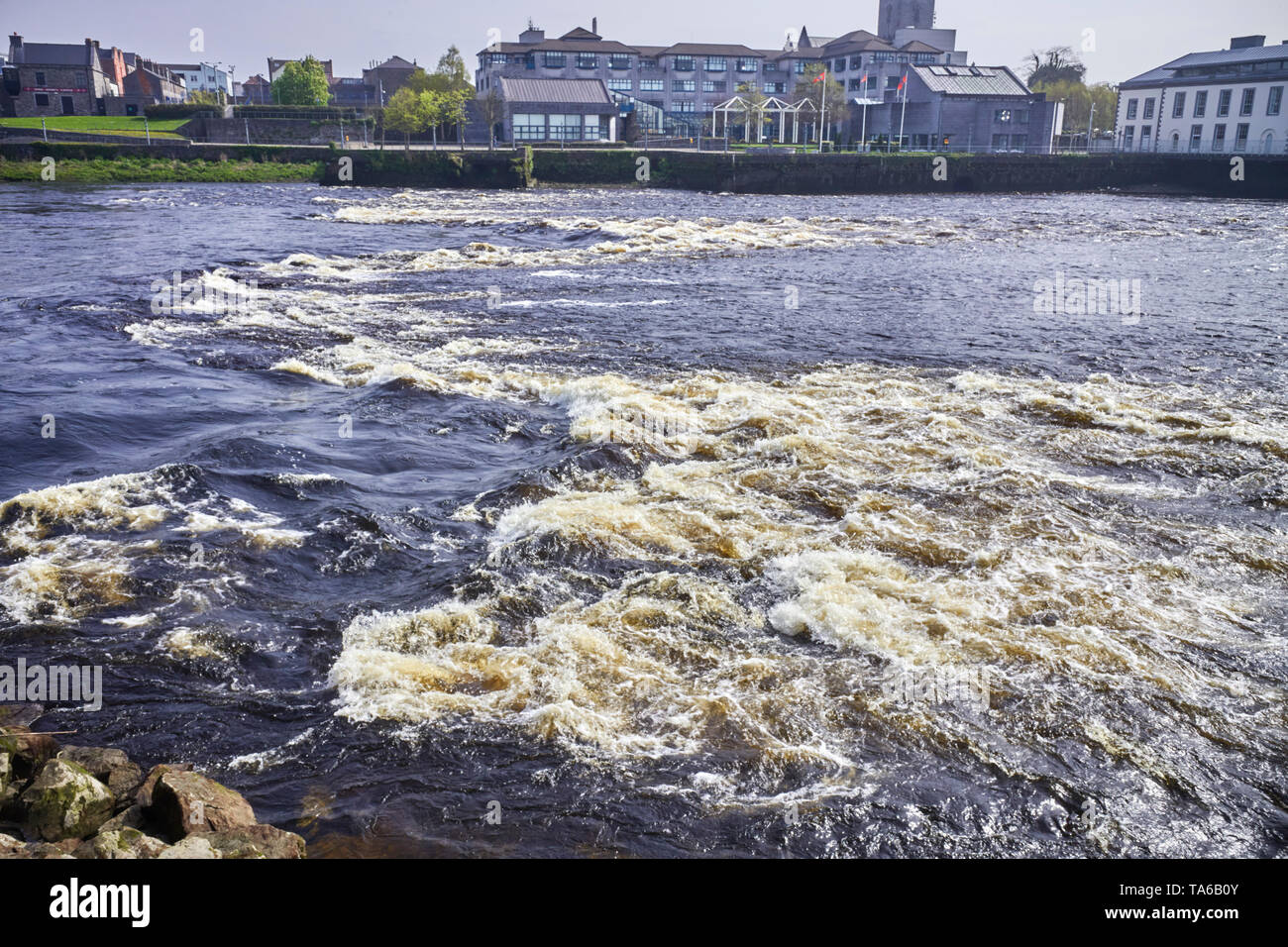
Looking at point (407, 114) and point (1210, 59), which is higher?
point (1210, 59)

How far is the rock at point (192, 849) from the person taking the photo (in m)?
4.34

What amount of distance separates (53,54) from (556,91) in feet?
156

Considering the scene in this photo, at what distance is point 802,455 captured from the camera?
12.2 meters

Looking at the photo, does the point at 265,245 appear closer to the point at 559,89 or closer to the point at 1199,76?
the point at 559,89

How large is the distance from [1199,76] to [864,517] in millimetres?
99594

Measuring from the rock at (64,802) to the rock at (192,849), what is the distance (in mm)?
795

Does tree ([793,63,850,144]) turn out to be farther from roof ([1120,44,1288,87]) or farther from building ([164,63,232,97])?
building ([164,63,232,97])

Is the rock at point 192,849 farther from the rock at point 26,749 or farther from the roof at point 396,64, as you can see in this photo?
the roof at point 396,64

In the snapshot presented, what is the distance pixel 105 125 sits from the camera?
7731 cm

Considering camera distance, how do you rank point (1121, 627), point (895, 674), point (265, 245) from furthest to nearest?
point (265, 245) < point (1121, 627) < point (895, 674)

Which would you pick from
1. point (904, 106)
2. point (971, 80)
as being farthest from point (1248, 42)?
point (904, 106)

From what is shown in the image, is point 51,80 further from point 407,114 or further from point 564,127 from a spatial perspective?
point 564,127

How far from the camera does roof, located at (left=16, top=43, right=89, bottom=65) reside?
284 ft

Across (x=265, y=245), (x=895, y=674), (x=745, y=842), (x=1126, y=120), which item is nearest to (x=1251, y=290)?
(x=895, y=674)
